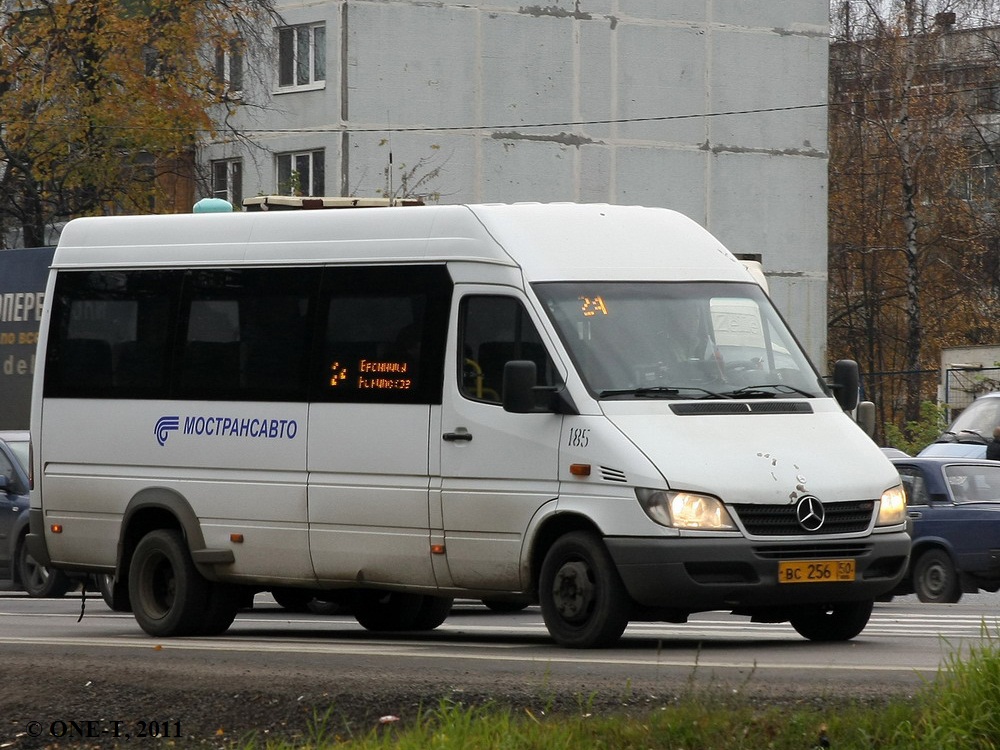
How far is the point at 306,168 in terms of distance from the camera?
158 feet

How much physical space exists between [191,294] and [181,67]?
2346cm

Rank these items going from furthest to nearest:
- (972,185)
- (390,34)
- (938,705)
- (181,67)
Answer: (972,185) < (390,34) < (181,67) < (938,705)

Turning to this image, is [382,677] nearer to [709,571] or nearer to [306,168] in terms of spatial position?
[709,571]

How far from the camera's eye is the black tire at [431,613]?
570 inches

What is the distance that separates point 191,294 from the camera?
1398 centimetres

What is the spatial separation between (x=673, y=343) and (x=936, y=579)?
9567mm

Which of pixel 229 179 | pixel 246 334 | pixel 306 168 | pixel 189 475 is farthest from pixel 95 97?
pixel 189 475

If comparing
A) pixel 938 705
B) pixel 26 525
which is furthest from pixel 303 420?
pixel 26 525

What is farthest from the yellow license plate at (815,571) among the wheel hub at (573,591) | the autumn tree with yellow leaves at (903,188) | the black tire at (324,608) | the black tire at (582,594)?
the autumn tree with yellow leaves at (903,188)

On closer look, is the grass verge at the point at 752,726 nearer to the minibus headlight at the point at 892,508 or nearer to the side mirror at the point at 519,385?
the minibus headlight at the point at 892,508

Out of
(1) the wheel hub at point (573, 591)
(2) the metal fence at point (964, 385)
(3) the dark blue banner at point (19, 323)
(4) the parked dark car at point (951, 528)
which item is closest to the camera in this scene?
(1) the wheel hub at point (573, 591)

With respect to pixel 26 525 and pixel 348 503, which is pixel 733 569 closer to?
pixel 348 503

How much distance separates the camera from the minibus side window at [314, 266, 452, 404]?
40.3ft

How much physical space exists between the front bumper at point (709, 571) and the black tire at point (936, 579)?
9511 millimetres
